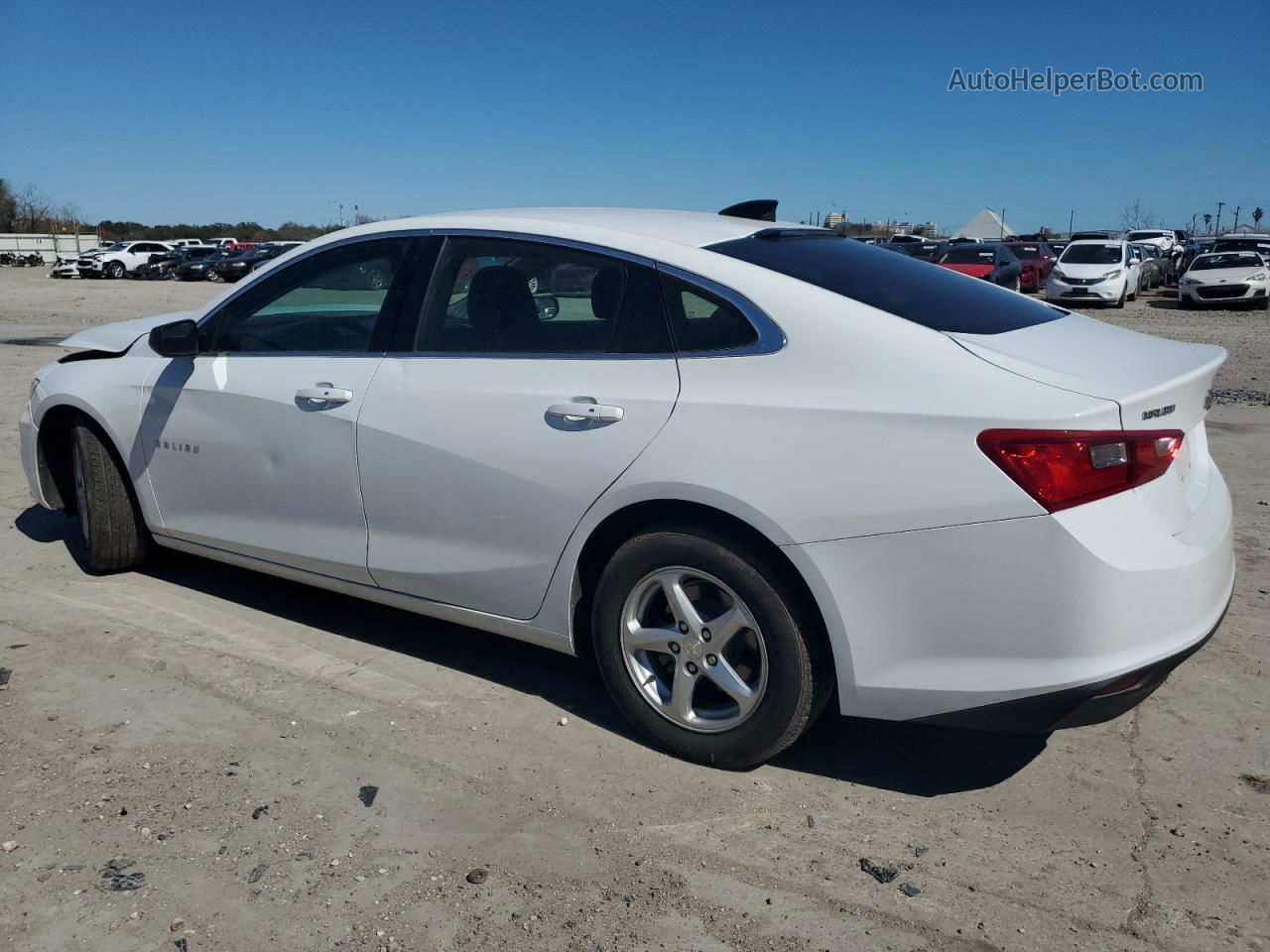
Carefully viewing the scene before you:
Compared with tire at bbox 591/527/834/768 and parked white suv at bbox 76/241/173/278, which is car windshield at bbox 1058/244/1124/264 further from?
parked white suv at bbox 76/241/173/278

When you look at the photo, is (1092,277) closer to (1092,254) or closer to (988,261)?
(1092,254)

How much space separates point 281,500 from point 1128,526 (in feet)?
9.61

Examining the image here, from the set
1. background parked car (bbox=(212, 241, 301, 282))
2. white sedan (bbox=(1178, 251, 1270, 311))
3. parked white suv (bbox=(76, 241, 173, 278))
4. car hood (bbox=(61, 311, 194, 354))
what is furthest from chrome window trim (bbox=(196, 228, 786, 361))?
parked white suv (bbox=(76, 241, 173, 278))

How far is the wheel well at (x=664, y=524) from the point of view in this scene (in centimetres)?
305

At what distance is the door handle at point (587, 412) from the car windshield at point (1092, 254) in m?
25.4

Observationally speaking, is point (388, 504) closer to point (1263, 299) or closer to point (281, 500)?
point (281, 500)

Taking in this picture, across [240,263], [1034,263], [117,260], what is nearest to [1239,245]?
[1034,263]

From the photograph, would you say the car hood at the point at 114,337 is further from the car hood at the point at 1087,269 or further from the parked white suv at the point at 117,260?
the parked white suv at the point at 117,260

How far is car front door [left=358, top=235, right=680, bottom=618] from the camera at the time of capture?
3332mm

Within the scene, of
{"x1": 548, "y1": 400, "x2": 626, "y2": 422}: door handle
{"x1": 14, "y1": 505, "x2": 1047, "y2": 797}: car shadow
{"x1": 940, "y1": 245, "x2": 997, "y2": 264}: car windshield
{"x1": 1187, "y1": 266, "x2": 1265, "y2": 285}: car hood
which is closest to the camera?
{"x1": 548, "y1": 400, "x2": 626, "y2": 422}: door handle

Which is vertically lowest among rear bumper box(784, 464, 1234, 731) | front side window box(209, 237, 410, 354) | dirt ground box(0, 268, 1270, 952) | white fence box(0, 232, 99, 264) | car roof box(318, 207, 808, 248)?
dirt ground box(0, 268, 1270, 952)

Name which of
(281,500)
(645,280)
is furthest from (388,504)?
(645,280)

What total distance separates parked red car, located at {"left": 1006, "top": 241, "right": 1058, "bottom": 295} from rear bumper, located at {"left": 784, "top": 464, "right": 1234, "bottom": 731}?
2835 centimetres

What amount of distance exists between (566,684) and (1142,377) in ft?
7.23
